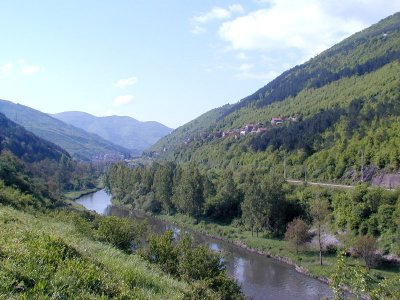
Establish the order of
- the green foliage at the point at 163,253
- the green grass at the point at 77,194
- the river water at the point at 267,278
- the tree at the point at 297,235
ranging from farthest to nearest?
the green grass at the point at 77,194
the tree at the point at 297,235
the river water at the point at 267,278
the green foliage at the point at 163,253

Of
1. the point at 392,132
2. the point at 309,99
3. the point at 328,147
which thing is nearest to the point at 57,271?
the point at 392,132

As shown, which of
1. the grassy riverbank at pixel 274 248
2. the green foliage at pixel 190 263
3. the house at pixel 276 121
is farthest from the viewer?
the house at pixel 276 121

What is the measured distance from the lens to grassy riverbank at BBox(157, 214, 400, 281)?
5114 centimetres

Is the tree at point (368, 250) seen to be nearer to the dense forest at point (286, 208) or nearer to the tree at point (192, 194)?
the dense forest at point (286, 208)

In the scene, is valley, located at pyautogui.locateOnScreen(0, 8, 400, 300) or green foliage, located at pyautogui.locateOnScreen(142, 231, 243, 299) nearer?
valley, located at pyautogui.locateOnScreen(0, 8, 400, 300)

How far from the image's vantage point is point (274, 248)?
212 feet

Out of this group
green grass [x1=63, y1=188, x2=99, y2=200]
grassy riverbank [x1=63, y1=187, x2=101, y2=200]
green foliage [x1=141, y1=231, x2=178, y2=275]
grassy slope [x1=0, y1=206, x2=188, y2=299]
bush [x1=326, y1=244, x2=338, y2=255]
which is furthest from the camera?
green grass [x1=63, y1=188, x2=99, y2=200]

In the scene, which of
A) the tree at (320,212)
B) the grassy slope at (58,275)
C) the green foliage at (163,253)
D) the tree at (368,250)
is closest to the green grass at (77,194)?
the tree at (320,212)

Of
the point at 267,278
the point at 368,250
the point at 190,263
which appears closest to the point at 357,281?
the point at 190,263

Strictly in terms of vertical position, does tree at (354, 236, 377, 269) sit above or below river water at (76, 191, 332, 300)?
above


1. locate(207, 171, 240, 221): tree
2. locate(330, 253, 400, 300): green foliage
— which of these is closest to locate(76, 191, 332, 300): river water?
locate(207, 171, 240, 221): tree

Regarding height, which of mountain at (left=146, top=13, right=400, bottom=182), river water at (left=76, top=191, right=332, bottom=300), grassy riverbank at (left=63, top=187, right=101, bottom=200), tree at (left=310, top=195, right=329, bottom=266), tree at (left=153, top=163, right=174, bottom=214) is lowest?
grassy riverbank at (left=63, top=187, right=101, bottom=200)

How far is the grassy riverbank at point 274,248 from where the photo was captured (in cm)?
5114

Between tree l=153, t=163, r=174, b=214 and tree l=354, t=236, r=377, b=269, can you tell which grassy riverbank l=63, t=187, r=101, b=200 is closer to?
tree l=153, t=163, r=174, b=214
